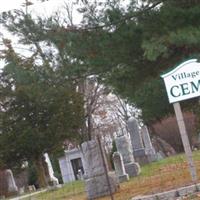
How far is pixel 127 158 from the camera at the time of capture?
738 inches

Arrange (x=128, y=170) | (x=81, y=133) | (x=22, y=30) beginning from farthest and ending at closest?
(x=81, y=133) → (x=128, y=170) → (x=22, y=30)

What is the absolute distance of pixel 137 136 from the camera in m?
25.0

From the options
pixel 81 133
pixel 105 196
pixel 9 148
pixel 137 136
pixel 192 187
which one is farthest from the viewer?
pixel 81 133

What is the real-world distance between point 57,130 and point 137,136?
4435 mm

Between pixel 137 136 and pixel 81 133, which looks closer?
pixel 137 136

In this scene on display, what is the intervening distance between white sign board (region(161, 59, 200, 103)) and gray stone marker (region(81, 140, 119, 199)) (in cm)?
269

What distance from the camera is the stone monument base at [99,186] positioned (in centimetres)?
1190

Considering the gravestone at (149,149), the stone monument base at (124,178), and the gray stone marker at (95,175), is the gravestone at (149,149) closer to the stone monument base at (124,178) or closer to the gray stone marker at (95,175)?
the stone monument base at (124,178)

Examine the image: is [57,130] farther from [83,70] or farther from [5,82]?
[83,70]

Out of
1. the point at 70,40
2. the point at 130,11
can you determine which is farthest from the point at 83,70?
the point at 130,11

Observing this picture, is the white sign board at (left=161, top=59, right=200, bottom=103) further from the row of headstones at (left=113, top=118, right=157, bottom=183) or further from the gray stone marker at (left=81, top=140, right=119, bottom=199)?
the row of headstones at (left=113, top=118, right=157, bottom=183)

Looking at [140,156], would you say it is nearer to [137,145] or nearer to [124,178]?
[137,145]

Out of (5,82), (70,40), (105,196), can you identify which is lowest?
(105,196)

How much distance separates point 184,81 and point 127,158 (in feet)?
29.9
